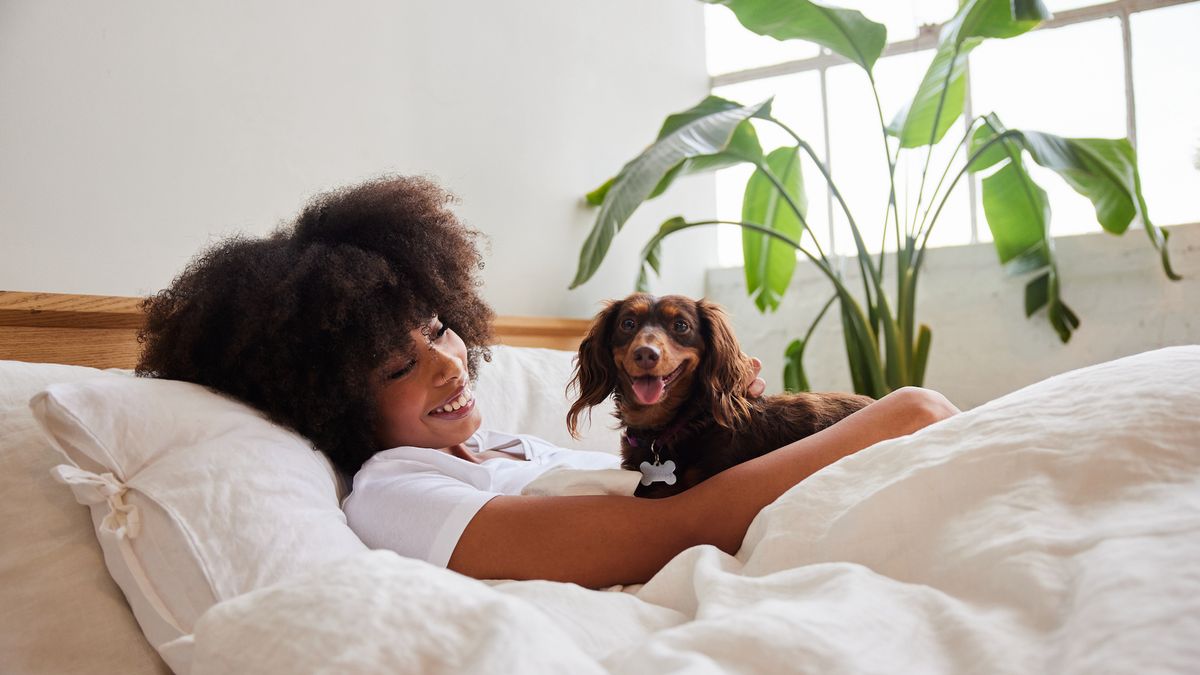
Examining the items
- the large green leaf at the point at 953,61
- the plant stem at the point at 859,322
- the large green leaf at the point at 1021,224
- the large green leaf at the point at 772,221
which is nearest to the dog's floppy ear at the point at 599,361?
the plant stem at the point at 859,322

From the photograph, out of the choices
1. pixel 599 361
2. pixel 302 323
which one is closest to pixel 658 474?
pixel 599 361

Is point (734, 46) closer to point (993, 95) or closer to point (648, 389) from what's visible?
point (993, 95)

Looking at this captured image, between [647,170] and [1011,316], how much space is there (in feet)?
5.93

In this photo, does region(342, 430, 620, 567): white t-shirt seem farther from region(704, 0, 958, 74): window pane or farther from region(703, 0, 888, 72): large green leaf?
region(704, 0, 958, 74): window pane

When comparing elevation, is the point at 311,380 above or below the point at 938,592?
above

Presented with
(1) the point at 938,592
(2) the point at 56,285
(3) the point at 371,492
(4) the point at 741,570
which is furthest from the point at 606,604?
(2) the point at 56,285

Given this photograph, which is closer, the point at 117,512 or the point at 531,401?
the point at 117,512

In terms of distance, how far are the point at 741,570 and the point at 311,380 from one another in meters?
0.70

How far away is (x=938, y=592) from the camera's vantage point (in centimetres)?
73

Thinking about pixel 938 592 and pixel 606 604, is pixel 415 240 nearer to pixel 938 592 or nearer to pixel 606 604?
pixel 606 604

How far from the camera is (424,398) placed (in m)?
1.39

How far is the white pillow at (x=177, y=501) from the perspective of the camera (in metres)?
0.97

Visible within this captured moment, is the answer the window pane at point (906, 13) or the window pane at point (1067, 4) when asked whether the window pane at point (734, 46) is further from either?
the window pane at point (1067, 4)

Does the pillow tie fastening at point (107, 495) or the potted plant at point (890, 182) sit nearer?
the pillow tie fastening at point (107, 495)
